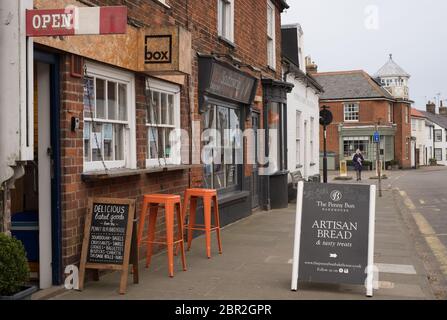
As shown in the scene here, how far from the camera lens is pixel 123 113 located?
23.9 feet

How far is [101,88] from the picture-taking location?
6.77 meters

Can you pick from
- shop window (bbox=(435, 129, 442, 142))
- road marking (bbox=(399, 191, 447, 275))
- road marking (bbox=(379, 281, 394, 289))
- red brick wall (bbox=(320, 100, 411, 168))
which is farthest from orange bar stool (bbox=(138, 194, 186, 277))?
shop window (bbox=(435, 129, 442, 142))

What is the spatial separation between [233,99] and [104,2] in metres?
5.41

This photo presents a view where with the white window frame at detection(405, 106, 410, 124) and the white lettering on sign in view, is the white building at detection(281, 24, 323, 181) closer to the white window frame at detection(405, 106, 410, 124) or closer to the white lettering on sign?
the white lettering on sign

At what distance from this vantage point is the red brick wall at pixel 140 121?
5.90 meters

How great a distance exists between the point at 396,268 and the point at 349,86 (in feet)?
145

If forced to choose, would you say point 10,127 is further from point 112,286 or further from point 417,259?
point 417,259

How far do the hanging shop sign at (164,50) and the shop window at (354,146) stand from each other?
43368 mm

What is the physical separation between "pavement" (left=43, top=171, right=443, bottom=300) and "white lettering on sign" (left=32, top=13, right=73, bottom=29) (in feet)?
8.68

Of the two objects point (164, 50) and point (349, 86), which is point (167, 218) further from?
point (349, 86)

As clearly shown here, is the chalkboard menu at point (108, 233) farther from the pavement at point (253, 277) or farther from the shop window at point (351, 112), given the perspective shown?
the shop window at point (351, 112)

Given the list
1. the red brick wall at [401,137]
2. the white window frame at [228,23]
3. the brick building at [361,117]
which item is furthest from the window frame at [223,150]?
the red brick wall at [401,137]

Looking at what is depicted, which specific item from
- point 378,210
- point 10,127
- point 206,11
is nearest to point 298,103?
point 378,210

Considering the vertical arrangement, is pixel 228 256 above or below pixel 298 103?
below
